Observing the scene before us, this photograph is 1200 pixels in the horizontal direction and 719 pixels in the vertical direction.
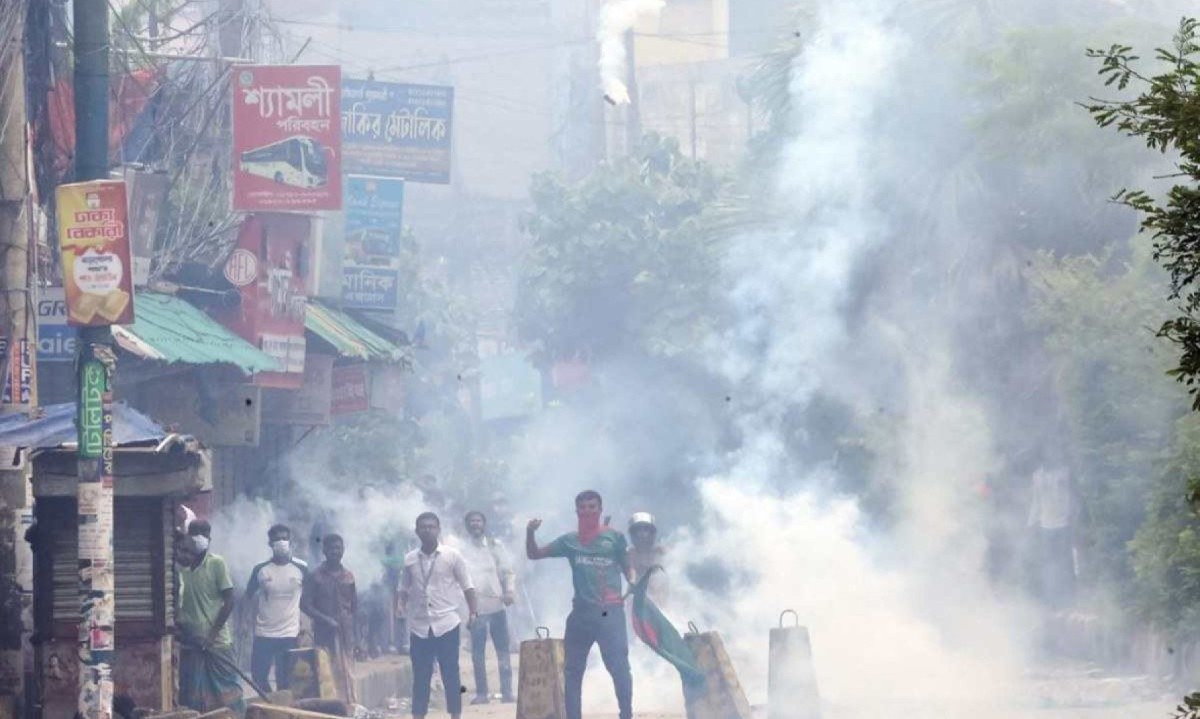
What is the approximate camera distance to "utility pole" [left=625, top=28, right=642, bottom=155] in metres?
45.8

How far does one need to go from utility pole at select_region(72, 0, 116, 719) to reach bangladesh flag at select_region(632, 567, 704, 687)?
3.69 m

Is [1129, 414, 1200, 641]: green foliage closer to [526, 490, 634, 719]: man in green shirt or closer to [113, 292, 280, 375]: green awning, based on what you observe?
[526, 490, 634, 719]: man in green shirt

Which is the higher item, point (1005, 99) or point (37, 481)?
point (1005, 99)

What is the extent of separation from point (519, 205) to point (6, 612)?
4463cm

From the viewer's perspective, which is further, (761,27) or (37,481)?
(761,27)

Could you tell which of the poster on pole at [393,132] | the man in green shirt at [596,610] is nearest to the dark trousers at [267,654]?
the man in green shirt at [596,610]

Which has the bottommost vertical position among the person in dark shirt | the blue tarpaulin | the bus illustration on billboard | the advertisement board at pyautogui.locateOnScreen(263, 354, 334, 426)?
the person in dark shirt

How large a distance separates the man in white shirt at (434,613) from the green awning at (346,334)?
7707mm

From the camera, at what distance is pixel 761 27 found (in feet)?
195

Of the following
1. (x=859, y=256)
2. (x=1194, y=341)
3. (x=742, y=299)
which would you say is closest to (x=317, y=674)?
(x=1194, y=341)

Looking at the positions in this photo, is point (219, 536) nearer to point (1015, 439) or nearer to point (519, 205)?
point (1015, 439)

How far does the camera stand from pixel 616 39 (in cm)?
5159

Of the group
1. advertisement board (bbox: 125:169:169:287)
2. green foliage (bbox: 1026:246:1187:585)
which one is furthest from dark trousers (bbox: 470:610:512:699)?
green foliage (bbox: 1026:246:1187:585)

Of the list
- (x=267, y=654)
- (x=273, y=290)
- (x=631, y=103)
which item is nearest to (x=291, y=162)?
(x=273, y=290)
